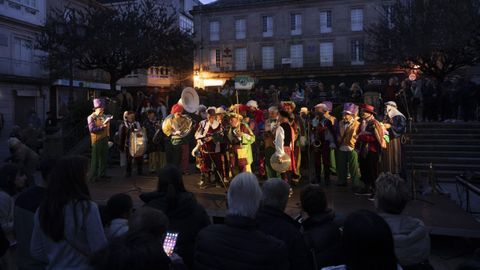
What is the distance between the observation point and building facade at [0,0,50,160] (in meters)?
30.0

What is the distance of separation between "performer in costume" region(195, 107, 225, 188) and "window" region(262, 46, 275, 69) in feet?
112

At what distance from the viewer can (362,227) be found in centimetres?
243

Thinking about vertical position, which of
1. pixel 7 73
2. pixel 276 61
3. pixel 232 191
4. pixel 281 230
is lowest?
pixel 281 230

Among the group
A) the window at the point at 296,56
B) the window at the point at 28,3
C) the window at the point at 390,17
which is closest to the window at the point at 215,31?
Result: the window at the point at 296,56

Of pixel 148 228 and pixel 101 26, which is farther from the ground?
pixel 101 26

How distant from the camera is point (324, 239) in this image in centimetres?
330

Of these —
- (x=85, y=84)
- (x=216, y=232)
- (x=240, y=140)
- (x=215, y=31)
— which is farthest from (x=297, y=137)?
(x=215, y=31)

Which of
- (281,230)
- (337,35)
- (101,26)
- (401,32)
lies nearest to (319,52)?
(337,35)

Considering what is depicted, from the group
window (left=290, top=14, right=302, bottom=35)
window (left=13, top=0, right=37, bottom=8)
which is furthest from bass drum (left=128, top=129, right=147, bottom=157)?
window (left=290, top=14, right=302, bottom=35)

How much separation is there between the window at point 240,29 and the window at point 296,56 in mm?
5218

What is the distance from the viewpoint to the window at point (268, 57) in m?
43.7

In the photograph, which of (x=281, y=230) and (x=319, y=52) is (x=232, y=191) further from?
(x=319, y=52)

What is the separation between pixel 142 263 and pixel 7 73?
3267 centimetres

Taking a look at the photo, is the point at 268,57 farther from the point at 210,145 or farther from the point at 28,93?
the point at 210,145
